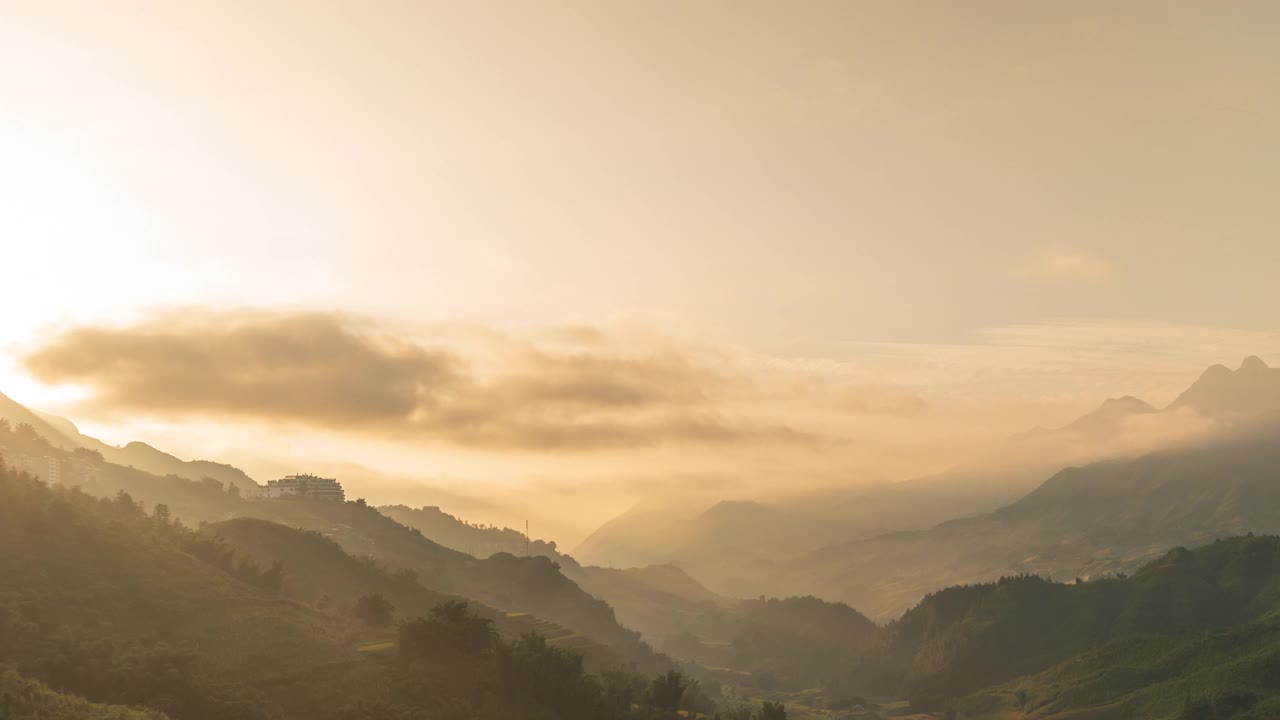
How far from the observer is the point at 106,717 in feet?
305

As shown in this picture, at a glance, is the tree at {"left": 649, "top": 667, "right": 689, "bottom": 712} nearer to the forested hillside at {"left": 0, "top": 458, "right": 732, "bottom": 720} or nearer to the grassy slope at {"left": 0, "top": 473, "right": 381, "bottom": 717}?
the forested hillside at {"left": 0, "top": 458, "right": 732, "bottom": 720}

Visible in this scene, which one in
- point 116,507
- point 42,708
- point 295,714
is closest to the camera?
point 42,708

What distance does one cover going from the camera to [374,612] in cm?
16438

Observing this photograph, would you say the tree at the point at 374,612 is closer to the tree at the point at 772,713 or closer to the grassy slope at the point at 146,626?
the grassy slope at the point at 146,626

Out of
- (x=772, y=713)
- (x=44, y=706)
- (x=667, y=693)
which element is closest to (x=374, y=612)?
(x=667, y=693)

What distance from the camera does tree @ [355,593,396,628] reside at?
163m

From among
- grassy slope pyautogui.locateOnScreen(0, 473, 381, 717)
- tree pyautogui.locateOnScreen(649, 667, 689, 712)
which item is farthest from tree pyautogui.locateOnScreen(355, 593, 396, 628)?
tree pyautogui.locateOnScreen(649, 667, 689, 712)

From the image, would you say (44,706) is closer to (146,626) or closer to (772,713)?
(146,626)

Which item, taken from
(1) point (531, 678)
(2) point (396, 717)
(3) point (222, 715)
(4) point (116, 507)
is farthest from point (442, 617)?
(4) point (116, 507)

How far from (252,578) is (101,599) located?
4472 cm

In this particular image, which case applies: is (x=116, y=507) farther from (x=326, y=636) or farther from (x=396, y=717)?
(x=396, y=717)

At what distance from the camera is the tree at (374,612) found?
163m

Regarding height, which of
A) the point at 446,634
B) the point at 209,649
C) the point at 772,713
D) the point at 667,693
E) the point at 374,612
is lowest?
the point at 772,713

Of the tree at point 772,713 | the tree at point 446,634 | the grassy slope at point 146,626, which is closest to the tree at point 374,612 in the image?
the grassy slope at point 146,626
